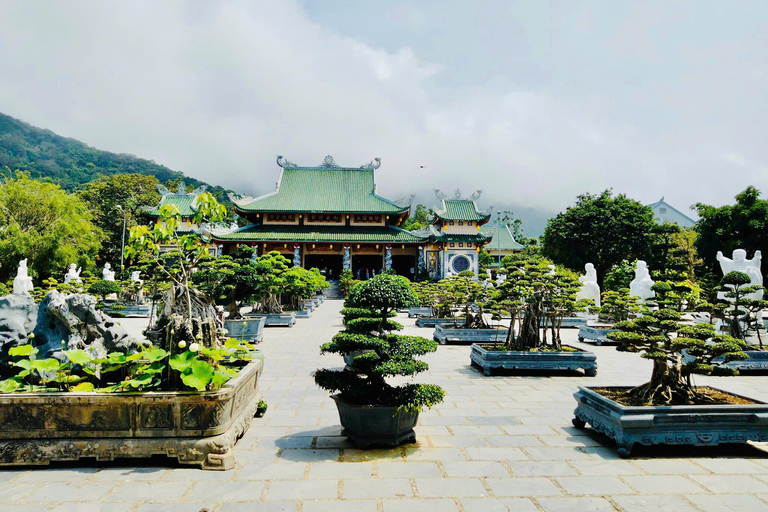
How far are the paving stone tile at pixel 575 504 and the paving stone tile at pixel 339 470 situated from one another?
147 cm

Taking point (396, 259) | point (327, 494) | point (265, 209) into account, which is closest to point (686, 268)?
point (396, 259)

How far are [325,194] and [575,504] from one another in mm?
35414

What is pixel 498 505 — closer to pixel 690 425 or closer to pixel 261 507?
pixel 261 507

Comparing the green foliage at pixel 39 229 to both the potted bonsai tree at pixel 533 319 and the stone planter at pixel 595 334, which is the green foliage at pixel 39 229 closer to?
the potted bonsai tree at pixel 533 319

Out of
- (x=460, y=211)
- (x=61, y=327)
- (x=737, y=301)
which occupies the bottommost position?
(x=61, y=327)

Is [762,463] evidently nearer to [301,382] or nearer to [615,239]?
[301,382]

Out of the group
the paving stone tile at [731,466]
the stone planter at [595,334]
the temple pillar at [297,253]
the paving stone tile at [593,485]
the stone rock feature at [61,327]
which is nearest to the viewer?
the paving stone tile at [593,485]

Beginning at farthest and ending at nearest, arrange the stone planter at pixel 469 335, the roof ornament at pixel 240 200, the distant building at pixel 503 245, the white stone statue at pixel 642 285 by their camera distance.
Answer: the distant building at pixel 503 245 < the roof ornament at pixel 240 200 < the white stone statue at pixel 642 285 < the stone planter at pixel 469 335

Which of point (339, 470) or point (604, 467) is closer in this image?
point (339, 470)

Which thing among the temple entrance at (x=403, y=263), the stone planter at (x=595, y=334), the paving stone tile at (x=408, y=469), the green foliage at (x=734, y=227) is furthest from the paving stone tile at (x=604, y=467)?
the temple entrance at (x=403, y=263)

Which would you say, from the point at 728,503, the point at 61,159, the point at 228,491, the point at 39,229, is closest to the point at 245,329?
the point at 228,491

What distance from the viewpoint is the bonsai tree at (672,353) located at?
484 centimetres

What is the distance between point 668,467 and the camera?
13.9ft

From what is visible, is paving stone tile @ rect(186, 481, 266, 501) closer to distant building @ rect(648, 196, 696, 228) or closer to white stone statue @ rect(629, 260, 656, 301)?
white stone statue @ rect(629, 260, 656, 301)
